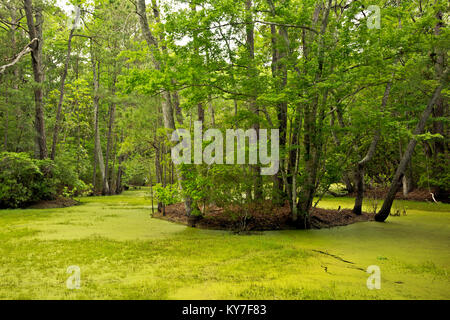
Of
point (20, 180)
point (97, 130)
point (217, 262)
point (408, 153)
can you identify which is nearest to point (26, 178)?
point (20, 180)

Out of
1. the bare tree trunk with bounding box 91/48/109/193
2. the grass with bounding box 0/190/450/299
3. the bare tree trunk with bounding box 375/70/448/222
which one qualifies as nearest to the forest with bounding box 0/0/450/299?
the bare tree trunk with bounding box 375/70/448/222

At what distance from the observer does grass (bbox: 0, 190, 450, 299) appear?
3314mm

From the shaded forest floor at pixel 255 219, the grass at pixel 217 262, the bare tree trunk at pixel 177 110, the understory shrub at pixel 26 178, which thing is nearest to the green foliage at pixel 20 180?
the understory shrub at pixel 26 178

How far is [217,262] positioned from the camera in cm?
462

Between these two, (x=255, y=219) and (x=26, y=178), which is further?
(x=26, y=178)

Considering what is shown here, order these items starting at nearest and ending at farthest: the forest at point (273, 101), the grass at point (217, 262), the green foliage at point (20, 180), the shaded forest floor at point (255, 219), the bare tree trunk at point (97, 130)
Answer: the grass at point (217, 262) → the forest at point (273, 101) → the shaded forest floor at point (255, 219) → the green foliage at point (20, 180) → the bare tree trunk at point (97, 130)

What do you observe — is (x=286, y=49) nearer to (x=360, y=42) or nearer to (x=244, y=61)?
(x=244, y=61)

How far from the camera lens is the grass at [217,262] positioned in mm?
3314

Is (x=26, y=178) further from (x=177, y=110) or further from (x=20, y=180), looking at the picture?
(x=177, y=110)

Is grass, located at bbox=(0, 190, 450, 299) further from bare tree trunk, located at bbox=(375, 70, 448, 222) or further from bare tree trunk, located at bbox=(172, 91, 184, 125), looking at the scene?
bare tree trunk, located at bbox=(172, 91, 184, 125)

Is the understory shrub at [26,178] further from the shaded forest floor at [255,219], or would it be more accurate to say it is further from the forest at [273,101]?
the shaded forest floor at [255,219]
